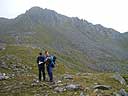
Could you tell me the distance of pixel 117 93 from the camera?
24.3 meters

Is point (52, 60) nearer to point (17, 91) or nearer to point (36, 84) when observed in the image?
point (36, 84)

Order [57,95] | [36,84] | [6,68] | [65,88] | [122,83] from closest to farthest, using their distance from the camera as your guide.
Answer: [57,95] → [65,88] → [36,84] → [122,83] → [6,68]

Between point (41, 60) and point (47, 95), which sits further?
point (41, 60)

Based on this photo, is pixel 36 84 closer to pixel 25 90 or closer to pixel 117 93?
pixel 25 90

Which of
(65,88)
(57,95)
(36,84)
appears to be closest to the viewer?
(57,95)

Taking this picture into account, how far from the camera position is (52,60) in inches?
1122

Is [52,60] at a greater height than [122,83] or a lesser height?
greater

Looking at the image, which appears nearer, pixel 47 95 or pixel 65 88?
pixel 47 95

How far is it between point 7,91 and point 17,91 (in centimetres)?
100

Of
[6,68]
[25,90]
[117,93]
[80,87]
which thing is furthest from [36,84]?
[6,68]

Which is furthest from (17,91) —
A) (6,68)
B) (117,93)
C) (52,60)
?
(6,68)

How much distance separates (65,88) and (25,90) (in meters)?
3.32

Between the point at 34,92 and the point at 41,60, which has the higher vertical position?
the point at 41,60

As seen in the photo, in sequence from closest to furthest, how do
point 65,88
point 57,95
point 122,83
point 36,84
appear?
point 57,95 → point 65,88 → point 36,84 → point 122,83
